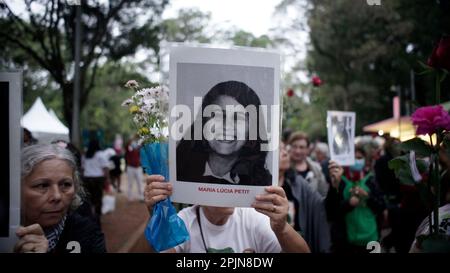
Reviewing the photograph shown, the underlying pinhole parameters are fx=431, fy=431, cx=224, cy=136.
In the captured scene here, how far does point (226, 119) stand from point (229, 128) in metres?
0.04

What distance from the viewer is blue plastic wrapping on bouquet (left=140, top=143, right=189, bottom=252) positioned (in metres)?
1.88

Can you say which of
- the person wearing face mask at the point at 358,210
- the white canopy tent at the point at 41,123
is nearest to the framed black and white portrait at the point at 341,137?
the person wearing face mask at the point at 358,210

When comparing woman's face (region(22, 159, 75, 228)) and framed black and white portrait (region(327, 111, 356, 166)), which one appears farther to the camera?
framed black and white portrait (region(327, 111, 356, 166))

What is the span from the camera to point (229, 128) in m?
1.80

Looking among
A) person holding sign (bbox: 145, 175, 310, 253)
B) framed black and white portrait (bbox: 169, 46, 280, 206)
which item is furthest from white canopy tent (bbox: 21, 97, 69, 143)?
framed black and white portrait (bbox: 169, 46, 280, 206)

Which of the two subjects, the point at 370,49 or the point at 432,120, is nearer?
the point at 432,120

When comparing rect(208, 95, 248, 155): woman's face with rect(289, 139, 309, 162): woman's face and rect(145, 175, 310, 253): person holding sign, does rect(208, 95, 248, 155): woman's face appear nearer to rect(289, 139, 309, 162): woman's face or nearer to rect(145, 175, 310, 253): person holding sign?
rect(145, 175, 310, 253): person holding sign

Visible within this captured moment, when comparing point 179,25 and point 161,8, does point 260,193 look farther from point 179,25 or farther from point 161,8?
point 179,25

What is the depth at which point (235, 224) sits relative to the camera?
2344 mm

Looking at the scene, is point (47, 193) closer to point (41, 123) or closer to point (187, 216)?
point (187, 216)

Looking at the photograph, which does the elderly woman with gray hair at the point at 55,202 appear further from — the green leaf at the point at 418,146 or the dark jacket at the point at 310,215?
the dark jacket at the point at 310,215

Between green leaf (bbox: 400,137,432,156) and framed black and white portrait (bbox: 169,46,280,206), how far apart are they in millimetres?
520

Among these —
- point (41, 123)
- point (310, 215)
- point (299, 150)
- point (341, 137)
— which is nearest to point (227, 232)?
point (310, 215)

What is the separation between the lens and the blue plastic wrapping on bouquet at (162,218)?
1.88m
